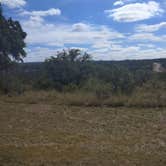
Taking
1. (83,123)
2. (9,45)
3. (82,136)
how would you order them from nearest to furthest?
1. (82,136)
2. (83,123)
3. (9,45)

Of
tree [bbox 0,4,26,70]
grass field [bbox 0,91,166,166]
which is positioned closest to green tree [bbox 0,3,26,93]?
tree [bbox 0,4,26,70]

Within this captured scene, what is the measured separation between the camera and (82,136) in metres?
8.31

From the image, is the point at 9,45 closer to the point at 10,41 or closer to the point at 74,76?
the point at 10,41

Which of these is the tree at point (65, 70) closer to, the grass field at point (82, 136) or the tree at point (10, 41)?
the tree at point (10, 41)

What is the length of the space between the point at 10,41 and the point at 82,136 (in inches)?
565

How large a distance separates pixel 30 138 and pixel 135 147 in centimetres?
233

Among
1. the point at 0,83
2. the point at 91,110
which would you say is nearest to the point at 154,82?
the point at 91,110

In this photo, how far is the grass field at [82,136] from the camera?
6.32m

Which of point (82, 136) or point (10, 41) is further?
point (10, 41)

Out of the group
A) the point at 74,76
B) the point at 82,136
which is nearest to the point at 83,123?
the point at 82,136

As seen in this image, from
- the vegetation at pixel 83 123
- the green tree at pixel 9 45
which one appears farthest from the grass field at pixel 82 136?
the green tree at pixel 9 45

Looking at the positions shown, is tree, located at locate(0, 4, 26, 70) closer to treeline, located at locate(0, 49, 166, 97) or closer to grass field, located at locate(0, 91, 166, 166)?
treeline, located at locate(0, 49, 166, 97)

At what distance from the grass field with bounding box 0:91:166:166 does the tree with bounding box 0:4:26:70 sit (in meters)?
8.49

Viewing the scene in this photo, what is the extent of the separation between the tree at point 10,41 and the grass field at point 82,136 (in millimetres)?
8494
